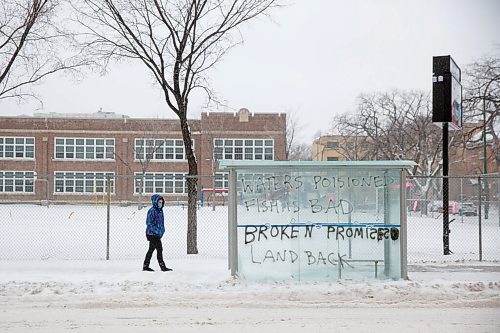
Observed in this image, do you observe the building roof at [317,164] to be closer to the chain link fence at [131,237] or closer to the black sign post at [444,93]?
the chain link fence at [131,237]

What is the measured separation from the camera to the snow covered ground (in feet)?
24.7

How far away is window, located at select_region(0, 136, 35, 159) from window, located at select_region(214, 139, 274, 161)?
651 inches

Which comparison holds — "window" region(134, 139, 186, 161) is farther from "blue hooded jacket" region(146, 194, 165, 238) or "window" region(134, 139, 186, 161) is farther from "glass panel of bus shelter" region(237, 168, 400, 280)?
"glass panel of bus shelter" region(237, 168, 400, 280)

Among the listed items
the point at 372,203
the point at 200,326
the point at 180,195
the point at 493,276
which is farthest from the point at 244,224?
the point at 180,195

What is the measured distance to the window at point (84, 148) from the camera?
50312 millimetres

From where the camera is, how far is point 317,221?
→ 1075 centimetres

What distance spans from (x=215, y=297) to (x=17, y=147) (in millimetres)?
45632

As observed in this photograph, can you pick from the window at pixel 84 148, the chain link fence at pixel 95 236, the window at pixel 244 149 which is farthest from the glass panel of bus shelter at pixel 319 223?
the window at pixel 84 148

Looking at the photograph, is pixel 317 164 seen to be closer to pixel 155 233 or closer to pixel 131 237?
pixel 155 233

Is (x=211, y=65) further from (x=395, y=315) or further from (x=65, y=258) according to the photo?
(x=395, y=315)

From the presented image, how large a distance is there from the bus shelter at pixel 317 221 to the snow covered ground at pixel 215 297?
36 centimetres

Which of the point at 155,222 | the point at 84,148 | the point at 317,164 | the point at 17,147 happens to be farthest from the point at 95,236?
the point at 17,147

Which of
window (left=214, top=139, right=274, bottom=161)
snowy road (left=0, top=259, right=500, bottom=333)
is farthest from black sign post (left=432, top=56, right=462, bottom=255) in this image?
window (left=214, top=139, right=274, bottom=161)

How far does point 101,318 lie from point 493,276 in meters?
7.54
